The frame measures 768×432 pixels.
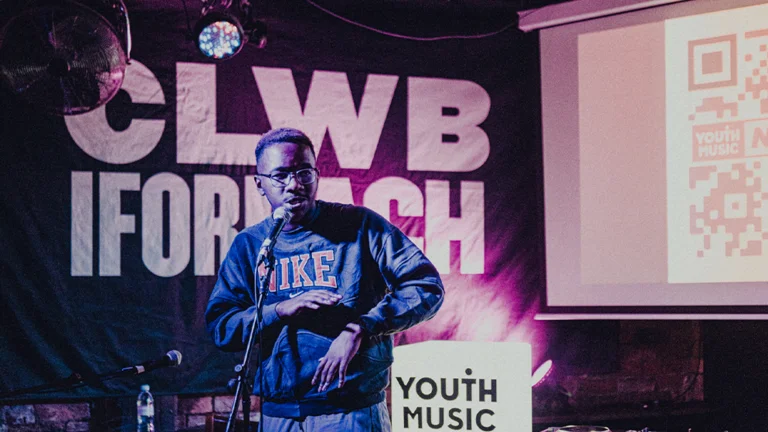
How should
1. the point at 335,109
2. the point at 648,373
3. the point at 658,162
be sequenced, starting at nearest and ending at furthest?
the point at 658,162
the point at 335,109
the point at 648,373

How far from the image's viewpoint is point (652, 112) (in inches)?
192

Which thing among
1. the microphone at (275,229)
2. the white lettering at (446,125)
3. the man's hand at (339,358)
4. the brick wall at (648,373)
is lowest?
the brick wall at (648,373)

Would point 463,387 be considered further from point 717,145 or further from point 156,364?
point 717,145

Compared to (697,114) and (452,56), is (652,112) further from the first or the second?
(452,56)

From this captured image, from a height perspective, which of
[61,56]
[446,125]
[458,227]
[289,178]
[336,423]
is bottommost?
[336,423]

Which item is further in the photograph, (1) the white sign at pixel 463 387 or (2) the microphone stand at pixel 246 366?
(1) the white sign at pixel 463 387

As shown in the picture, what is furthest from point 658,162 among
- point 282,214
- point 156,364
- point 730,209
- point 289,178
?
point 156,364

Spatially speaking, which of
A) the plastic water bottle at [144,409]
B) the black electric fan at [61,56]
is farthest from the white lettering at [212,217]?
the black electric fan at [61,56]

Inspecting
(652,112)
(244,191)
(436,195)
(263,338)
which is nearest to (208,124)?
(244,191)

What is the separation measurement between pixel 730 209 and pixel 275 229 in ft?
9.95

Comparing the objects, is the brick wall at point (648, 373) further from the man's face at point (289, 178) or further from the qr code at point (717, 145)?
the man's face at point (289, 178)

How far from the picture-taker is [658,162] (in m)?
4.84

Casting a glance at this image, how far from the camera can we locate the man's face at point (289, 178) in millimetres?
2846

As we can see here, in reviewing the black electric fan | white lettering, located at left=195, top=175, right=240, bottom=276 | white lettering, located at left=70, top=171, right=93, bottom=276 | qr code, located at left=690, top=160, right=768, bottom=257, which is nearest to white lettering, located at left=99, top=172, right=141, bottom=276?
white lettering, located at left=70, top=171, right=93, bottom=276
